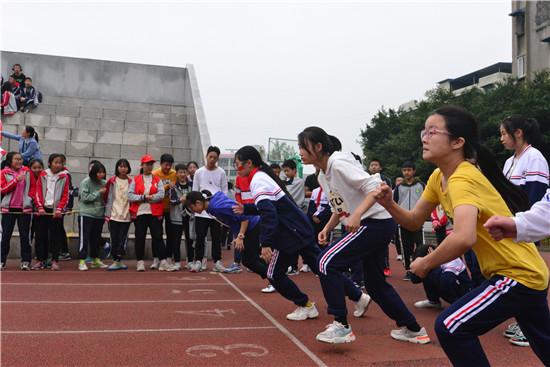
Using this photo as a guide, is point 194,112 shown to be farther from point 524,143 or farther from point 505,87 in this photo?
point 505,87

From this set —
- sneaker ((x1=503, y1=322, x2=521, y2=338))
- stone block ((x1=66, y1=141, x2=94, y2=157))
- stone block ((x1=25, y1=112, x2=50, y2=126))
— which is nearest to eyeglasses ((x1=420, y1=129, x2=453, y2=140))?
sneaker ((x1=503, y1=322, x2=521, y2=338))

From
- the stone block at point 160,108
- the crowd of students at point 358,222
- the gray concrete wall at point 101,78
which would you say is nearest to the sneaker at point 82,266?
the crowd of students at point 358,222

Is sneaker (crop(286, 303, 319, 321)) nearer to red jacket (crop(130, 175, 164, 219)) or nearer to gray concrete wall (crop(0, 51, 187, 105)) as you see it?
red jacket (crop(130, 175, 164, 219))

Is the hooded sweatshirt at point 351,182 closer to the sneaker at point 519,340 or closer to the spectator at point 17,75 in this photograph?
the sneaker at point 519,340

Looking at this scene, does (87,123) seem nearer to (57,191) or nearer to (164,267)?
(57,191)

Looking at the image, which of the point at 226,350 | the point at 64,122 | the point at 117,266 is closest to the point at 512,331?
the point at 226,350

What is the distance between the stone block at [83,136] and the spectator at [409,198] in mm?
8096

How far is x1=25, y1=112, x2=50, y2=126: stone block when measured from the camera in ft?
42.8

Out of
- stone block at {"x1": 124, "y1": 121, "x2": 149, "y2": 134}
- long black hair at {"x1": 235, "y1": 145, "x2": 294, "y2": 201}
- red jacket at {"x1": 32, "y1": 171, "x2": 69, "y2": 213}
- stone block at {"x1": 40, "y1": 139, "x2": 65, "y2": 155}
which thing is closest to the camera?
long black hair at {"x1": 235, "y1": 145, "x2": 294, "y2": 201}

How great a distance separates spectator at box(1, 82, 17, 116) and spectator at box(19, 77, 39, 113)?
0.83ft

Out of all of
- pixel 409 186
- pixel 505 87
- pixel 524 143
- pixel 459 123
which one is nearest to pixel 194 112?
pixel 409 186

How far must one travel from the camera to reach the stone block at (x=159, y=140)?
517 inches

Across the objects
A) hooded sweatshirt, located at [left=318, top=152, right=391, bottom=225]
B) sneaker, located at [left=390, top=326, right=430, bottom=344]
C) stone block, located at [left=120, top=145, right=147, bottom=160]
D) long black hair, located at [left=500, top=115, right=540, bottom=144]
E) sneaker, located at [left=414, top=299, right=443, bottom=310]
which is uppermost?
stone block, located at [left=120, top=145, right=147, bottom=160]

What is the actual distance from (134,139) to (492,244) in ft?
38.6
